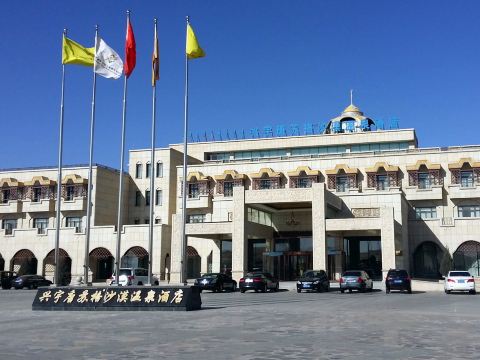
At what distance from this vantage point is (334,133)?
208 ft

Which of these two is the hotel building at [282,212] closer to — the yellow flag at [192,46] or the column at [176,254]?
the column at [176,254]

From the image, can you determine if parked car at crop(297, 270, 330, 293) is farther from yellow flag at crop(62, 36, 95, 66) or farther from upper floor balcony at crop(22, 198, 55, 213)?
upper floor balcony at crop(22, 198, 55, 213)

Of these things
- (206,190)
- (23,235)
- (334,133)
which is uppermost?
(334,133)

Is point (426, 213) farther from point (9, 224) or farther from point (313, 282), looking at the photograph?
point (9, 224)

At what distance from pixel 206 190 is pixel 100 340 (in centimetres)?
4368

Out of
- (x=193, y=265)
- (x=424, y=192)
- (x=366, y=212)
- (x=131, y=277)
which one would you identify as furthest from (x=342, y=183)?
(x=131, y=277)

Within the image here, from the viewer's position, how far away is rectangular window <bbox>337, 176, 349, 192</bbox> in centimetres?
5334

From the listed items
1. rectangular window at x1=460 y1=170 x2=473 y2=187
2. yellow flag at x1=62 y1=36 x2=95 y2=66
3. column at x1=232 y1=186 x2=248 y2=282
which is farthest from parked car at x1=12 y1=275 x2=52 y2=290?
rectangular window at x1=460 y1=170 x2=473 y2=187

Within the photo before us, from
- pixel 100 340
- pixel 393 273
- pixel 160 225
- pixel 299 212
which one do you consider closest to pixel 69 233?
pixel 160 225

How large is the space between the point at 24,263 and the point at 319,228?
1260 inches

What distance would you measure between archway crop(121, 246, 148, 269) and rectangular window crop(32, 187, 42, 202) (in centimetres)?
1225

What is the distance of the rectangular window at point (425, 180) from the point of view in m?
51.1

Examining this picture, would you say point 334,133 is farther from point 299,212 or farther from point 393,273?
point 393,273

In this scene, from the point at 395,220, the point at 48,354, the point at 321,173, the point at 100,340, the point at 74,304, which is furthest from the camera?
the point at 321,173
